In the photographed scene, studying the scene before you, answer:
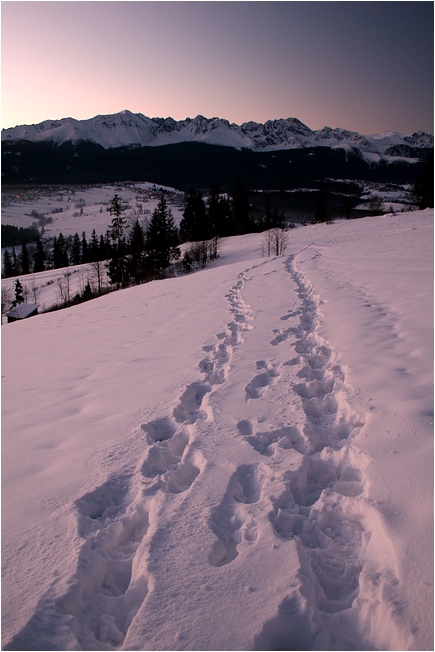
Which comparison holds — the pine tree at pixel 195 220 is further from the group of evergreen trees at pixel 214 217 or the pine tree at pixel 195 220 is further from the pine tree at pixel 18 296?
the pine tree at pixel 18 296

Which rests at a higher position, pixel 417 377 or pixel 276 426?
pixel 417 377

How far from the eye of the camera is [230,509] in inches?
124

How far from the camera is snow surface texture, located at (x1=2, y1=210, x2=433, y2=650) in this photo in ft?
7.36

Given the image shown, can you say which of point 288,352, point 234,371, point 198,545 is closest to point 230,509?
point 198,545

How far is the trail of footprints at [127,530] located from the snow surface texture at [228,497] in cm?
1

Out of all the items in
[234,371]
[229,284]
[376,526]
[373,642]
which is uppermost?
[229,284]

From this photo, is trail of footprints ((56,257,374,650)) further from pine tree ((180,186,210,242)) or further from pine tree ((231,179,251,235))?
pine tree ((231,179,251,235))

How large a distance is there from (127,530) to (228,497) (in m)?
0.94

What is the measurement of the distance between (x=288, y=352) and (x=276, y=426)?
2.53m

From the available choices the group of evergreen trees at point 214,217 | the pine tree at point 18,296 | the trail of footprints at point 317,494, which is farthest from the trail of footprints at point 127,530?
the pine tree at point 18,296

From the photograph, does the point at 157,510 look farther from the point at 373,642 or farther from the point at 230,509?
the point at 373,642

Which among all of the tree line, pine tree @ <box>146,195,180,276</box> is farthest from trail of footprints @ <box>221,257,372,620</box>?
pine tree @ <box>146,195,180,276</box>

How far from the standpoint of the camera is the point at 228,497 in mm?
3262

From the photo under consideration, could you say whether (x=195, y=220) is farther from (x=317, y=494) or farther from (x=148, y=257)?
(x=317, y=494)
